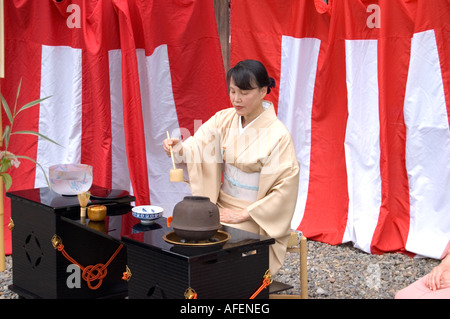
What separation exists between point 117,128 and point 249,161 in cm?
227

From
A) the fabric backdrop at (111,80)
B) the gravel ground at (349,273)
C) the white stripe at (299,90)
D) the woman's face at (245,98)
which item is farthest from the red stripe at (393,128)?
the woman's face at (245,98)

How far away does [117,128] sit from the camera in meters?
6.02

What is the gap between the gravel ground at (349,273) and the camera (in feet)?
15.7

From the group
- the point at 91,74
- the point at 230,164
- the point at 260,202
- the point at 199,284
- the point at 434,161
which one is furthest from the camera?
the point at 91,74

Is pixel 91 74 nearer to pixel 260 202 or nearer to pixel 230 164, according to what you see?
pixel 230 164

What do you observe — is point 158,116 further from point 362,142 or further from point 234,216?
point 234,216

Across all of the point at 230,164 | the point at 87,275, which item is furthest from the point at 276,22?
the point at 87,275

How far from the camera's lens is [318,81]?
597cm

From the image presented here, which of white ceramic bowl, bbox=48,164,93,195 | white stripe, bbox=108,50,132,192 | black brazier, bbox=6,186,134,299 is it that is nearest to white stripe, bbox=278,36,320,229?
white stripe, bbox=108,50,132,192

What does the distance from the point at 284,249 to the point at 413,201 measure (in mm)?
2027

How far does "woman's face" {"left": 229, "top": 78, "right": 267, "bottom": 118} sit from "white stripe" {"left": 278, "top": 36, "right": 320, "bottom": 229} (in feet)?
6.37

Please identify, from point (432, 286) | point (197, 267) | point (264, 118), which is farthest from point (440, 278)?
point (264, 118)

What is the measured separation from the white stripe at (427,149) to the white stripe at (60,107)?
311cm

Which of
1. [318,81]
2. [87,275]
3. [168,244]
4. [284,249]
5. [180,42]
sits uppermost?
[180,42]
